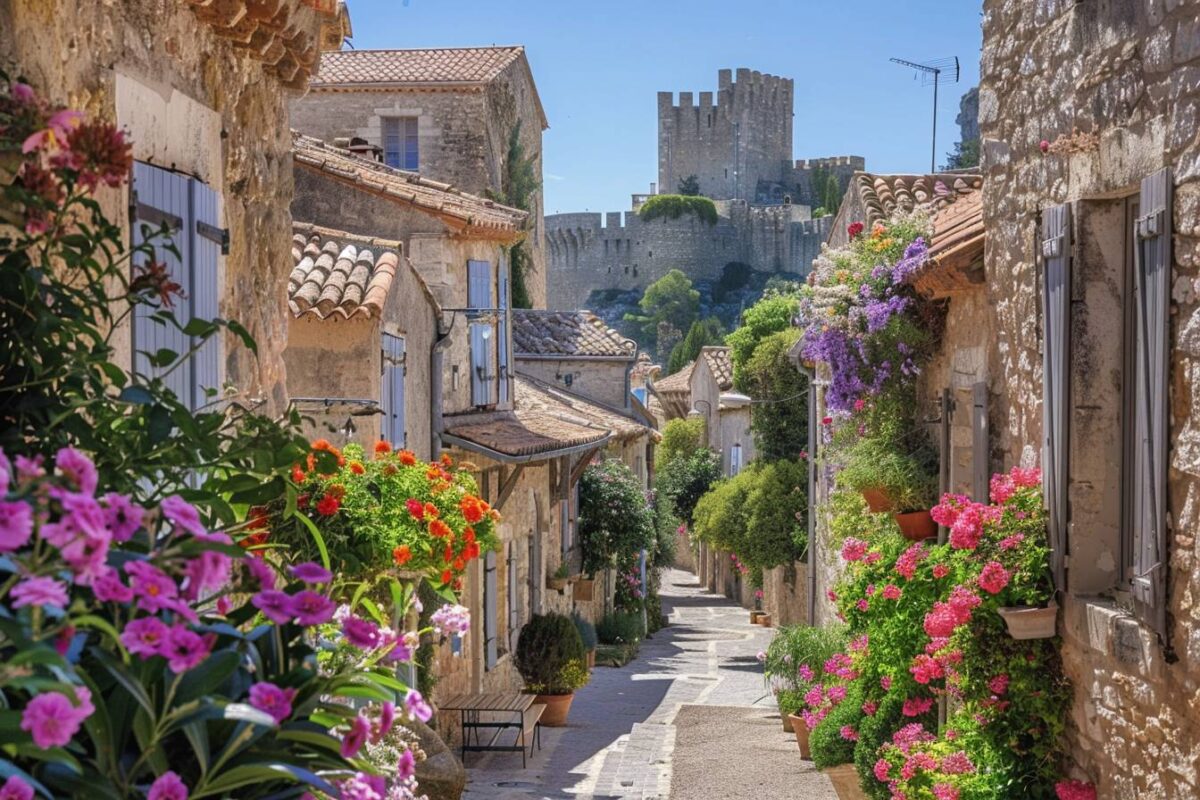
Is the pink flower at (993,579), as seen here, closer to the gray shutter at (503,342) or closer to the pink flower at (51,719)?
the pink flower at (51,719)

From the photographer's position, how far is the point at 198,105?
4863 millimetres

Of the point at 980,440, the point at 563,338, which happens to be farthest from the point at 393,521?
the point at 563,338

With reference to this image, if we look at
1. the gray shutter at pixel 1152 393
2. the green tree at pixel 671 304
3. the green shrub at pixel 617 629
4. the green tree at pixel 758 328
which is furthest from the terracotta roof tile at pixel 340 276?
the green tree at pixel 671 304

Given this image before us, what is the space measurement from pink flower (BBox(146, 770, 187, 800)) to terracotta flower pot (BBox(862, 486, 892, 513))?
756 centimetres

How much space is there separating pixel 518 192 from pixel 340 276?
18788 mm

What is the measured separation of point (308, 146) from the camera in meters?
16.5

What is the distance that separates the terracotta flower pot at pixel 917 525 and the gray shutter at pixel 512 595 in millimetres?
7777

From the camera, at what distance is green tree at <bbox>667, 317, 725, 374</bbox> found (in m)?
59.8

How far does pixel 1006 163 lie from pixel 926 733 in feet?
11.0

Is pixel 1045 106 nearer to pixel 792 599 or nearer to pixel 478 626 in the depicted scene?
pixel 478 626

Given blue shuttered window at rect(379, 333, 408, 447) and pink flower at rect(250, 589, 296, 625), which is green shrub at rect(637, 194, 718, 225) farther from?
pink flower at rect(250, 589, 296, 625)

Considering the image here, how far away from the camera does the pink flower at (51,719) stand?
164 centimetres

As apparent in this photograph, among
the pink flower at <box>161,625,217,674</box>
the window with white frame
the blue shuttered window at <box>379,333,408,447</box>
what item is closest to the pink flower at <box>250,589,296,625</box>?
the pink flower at <box>161,625,217,674</box>

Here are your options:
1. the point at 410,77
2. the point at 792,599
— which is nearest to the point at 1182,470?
the point at 792,599
